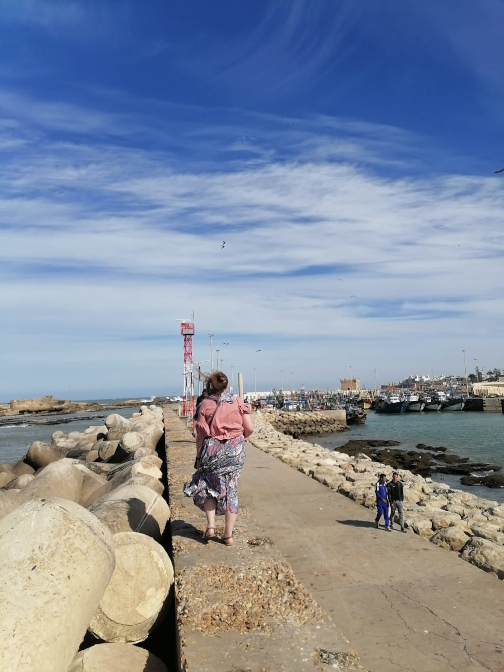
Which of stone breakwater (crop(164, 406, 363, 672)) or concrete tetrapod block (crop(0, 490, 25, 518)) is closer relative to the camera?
stone breakwater (crop(164, 406, 363, 672))

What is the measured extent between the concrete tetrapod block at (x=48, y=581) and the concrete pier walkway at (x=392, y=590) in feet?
6.45

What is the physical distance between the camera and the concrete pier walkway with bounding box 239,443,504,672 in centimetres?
381

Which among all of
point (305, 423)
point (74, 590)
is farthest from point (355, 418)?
point (74, 590)

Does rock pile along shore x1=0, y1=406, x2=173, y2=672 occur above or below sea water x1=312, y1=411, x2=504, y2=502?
above

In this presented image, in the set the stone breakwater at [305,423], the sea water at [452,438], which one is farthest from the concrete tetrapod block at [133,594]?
the stone breakwater at [305,423]

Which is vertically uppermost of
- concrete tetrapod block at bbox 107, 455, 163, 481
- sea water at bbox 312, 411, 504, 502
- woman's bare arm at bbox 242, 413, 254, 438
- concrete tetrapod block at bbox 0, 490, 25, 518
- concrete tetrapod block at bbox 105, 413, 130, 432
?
woman's bare arm at bbox 242, 413, 254, 438

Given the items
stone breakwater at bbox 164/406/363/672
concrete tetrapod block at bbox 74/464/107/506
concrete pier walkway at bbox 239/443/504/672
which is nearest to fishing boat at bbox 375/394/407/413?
concrete pier walkway at bbox 239/443/504/672

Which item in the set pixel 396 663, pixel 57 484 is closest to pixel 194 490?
pixel 396 663

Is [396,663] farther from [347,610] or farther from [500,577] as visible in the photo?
[500,577]

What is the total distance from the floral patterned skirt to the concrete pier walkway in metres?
1.21

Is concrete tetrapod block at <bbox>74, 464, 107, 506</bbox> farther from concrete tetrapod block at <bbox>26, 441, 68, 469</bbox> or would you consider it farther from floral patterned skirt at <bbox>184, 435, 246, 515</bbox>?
concrete tetrapod block at <bbox>26, 441, 68, 469</bbox>

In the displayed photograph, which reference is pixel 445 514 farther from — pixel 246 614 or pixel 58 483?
pixel 58 483

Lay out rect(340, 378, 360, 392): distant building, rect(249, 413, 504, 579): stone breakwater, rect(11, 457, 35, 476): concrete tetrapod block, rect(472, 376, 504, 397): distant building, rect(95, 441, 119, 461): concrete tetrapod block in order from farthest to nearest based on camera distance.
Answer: rect(340, 378, 360, 392): distant building → rect(472, 376, 504, 397): distant building → rect(11, 457, 35, 476): concrete tetrapod block → rect(95, 441, 119, 461): concrete tetrapod block → rect(249, 413, 504, 579): stone breakwater

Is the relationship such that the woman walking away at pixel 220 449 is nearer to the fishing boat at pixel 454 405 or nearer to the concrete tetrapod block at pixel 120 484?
the concrete tetrapod block at pixel 120 484
